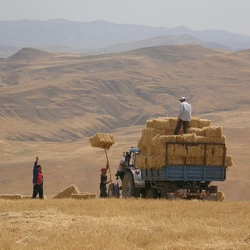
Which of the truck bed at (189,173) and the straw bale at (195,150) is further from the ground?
the straw bale at (195,150)

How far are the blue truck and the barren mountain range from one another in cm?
2143

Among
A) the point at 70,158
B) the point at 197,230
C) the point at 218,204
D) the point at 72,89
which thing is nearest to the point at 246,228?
the point at 197,230

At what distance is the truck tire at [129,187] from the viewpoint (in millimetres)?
24172

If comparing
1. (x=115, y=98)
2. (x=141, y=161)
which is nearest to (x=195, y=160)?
(x=141, y=161)

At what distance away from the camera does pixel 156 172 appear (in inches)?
892

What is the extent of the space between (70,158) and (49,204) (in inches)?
1698

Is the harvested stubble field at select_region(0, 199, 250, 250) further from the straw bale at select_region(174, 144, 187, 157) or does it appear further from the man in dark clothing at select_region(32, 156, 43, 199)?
the man in dark clothing at select_region(32, 156, 43, 199)

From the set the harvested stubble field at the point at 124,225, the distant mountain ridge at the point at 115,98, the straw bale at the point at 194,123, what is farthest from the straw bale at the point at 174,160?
the distant mountain ridge at the point at 115,98

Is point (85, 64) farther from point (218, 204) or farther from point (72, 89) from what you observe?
point (218, 204)

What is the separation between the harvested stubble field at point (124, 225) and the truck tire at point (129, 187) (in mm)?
3606

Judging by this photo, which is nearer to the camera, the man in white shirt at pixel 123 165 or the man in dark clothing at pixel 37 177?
the man in white shirt at pixel 123 165

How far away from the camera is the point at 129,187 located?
24.4 metres

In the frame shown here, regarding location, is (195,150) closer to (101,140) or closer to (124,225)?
(101,140)

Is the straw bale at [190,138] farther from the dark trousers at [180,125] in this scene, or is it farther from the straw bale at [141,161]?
the straw bale at [141,161]
